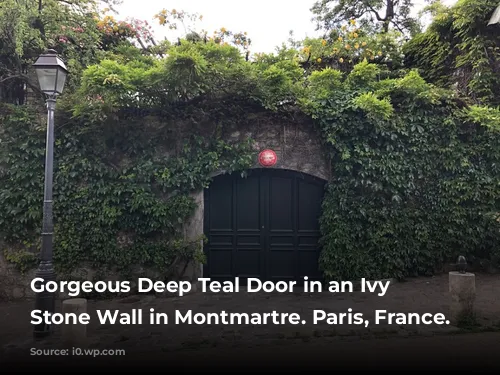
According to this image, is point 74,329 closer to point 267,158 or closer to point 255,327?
point 255,327

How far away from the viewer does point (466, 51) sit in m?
8.37

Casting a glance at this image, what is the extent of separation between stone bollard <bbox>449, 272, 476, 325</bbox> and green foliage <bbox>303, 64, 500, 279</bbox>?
87.7 inches

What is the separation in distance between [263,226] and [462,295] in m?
3.84

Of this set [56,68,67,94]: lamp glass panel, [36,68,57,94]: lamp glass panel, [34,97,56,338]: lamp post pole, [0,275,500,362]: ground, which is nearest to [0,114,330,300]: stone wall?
[0,275,500,362]: ground

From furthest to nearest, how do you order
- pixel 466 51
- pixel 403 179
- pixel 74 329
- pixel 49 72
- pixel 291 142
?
pixel 466 51, pixel 291 142, pixel 403 179, pixel 49 72, pixel 74 329

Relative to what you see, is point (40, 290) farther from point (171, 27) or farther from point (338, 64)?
point (338, 64)

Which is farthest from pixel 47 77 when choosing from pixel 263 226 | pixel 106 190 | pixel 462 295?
pixel 462 295

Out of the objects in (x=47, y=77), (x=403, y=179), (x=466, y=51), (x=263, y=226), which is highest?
(x=466, y=51)

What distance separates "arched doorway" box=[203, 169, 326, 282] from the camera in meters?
7.73

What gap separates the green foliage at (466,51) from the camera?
800cm

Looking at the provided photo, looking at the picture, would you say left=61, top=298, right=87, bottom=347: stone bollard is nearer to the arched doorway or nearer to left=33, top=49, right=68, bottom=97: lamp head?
left=33, top=49, right=68, bottom=97: lamp head

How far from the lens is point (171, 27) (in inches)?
354

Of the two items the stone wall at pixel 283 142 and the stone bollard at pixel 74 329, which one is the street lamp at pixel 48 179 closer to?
the stone bollard at pixel 74 329

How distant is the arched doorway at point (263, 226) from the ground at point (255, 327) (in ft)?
2.57
